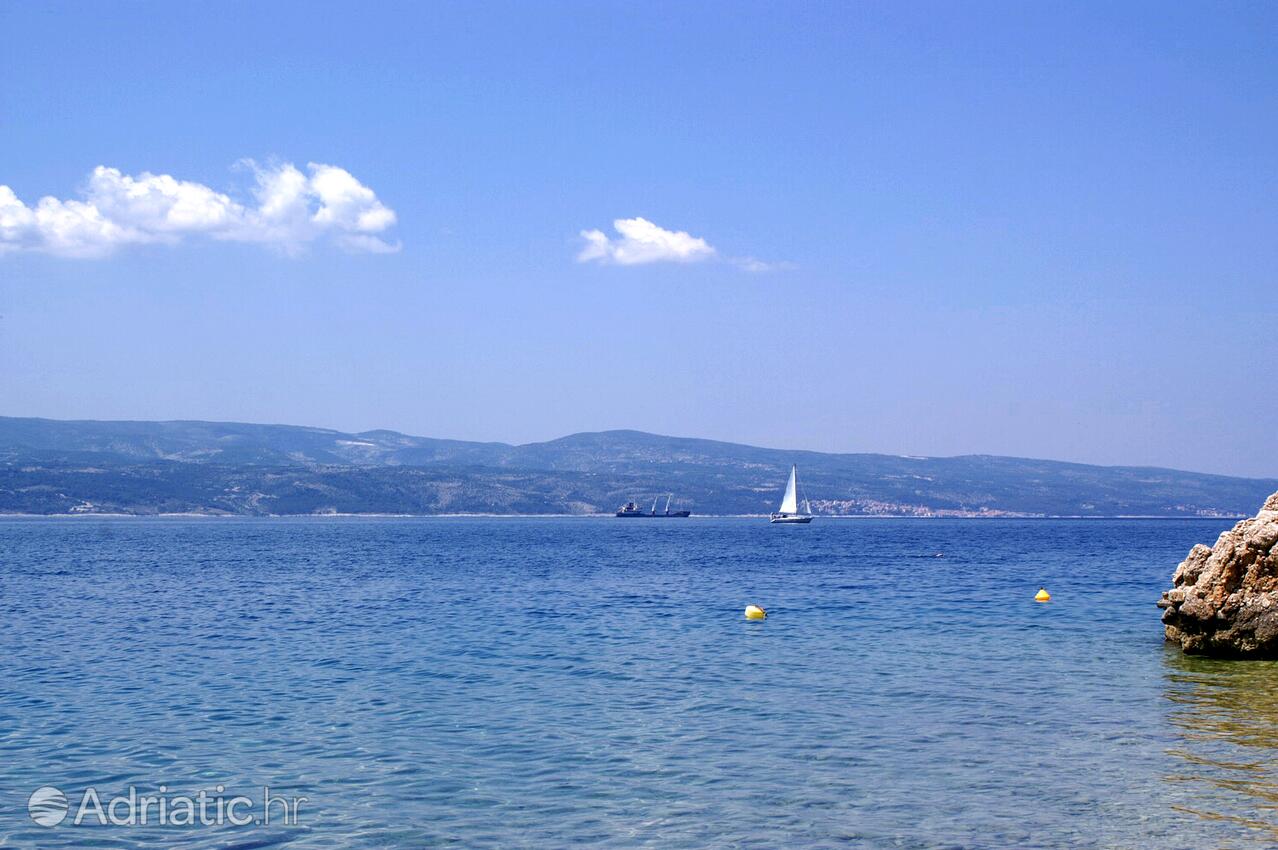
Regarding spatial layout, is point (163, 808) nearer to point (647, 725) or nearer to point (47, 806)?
point (47, 806)

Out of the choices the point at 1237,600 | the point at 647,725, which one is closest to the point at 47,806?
the point at 647,725

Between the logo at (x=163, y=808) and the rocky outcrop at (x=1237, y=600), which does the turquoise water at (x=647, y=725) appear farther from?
the rocky outcrop at (x=1237, y=600)

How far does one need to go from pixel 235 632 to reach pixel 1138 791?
31.2 m

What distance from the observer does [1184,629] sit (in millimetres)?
31984

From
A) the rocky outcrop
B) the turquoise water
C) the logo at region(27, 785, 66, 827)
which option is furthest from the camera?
the rocky outcrop

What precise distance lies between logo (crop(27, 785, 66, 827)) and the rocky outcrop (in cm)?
2864

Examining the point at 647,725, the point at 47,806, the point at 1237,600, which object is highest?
the point at 1237,600

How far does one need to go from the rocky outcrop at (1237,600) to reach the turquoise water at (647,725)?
1191 mm

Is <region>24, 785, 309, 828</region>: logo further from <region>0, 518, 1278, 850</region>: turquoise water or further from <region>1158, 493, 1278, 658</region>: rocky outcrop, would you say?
<region>1158, 493, 1278, 658</region>: rocky outcrop

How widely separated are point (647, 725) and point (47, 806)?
10.6 metres

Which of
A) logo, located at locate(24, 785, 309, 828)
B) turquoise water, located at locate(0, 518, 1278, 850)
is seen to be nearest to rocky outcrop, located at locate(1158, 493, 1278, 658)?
turquoise water, located at locate(0, 518, 1278, 850)

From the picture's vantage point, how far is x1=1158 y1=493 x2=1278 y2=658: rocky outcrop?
99.0 ft

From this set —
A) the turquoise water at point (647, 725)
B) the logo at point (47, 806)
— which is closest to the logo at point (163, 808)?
the logo at point (47, 806)

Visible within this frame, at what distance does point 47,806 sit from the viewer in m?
16.3
